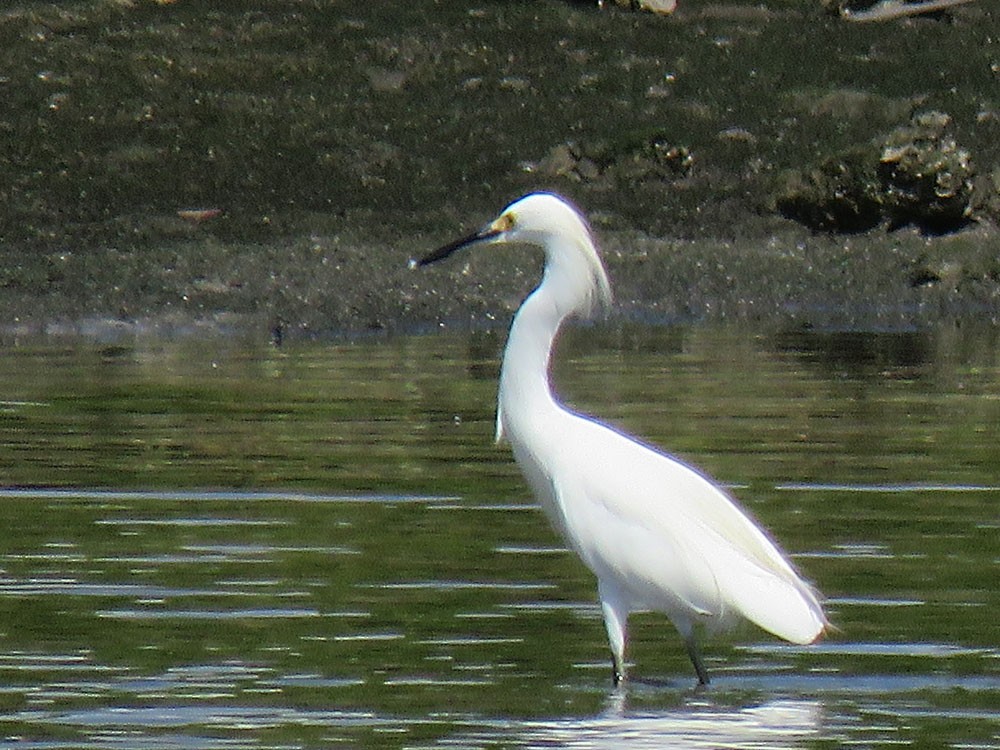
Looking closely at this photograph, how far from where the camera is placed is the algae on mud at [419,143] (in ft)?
81.5

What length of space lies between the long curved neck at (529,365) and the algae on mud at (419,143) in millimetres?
13874

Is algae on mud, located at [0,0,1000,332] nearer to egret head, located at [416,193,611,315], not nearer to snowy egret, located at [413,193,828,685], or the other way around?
egret head, located at [416,193,611,315]

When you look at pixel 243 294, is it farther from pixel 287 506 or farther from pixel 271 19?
pixel 287 506

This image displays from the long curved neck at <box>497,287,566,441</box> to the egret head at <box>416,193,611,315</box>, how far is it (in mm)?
85

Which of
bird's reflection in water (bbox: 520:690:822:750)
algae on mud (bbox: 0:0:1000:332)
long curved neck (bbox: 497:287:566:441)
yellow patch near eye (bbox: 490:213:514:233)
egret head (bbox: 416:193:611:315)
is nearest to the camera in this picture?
bird's reflection in water (bbox: 520:690:822:750)

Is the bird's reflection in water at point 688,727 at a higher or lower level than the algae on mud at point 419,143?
lower

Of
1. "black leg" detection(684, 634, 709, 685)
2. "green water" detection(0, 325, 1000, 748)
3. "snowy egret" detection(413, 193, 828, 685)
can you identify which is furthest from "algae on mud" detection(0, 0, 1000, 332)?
"black leg" detection(684, 634, 709, 685)

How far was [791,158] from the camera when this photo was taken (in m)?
29.1

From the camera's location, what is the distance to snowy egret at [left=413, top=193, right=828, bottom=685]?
9.01 m

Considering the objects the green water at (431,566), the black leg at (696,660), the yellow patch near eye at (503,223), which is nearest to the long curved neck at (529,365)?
the yellow patch near eye at (503,223)

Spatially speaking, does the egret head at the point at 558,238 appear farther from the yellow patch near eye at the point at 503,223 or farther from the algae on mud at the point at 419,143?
the algae on mud at the point at 419,143

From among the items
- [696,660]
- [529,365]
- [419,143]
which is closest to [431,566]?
[529,365]

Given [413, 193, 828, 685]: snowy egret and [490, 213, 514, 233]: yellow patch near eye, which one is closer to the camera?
[413, 193, 828, 685]: snowy egret

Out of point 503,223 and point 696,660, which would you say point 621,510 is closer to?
point 696,660
